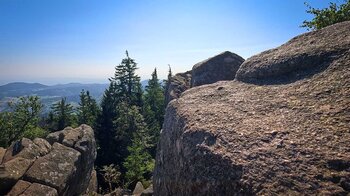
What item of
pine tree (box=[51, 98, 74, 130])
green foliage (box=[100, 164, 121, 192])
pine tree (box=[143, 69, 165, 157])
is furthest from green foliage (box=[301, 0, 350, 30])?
pine tree (box=[51, 98, 74, 130])

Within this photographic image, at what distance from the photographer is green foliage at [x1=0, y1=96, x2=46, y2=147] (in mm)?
50188

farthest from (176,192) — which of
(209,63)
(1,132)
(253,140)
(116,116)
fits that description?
(1,132)

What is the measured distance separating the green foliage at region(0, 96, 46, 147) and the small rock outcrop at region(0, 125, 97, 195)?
95.2 ft

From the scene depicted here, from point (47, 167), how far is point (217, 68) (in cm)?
1521

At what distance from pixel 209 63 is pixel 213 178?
14889 mm

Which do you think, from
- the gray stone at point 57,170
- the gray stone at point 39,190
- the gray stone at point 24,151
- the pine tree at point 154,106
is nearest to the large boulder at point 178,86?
the gray stone at point 57,170

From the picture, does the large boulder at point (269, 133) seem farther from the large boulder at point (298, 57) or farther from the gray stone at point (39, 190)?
the gray stone at point (39, 190)

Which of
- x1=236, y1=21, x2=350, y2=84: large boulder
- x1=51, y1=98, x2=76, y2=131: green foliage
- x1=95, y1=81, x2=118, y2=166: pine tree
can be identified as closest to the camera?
x1=236, y1=21, x2=350, y2=84: large boulder

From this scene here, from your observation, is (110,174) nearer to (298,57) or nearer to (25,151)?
(25,151)

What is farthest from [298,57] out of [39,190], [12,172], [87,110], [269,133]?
[87,110]

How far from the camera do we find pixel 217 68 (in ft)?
65.9

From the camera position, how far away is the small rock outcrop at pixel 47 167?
57.0ft

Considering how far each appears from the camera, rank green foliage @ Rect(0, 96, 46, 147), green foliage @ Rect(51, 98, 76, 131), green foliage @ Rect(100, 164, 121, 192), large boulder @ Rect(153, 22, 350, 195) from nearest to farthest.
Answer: large boulder @ Rect(153, 22, 350, 195), green foliage @ Rect(100, 164, 121, 192), green foliage @ Rect(0, 96, 46, 147), green foliage @ Rect(51, 98, 76, 131)

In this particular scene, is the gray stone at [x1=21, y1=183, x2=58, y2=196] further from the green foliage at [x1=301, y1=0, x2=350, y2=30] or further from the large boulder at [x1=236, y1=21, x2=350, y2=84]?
the green foliage at [x1=301, y1=0, x2=350, y2=30]
